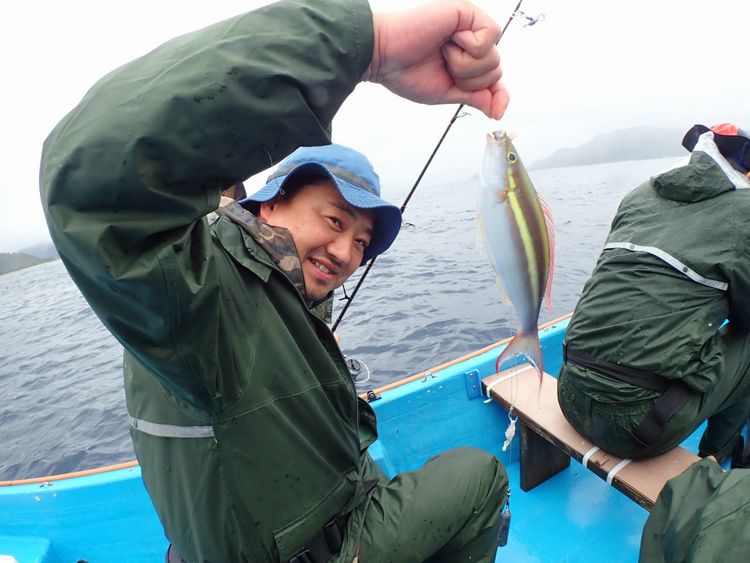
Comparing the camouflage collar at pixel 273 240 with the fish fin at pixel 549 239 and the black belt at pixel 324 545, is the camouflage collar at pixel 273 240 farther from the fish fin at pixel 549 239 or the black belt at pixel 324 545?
the fish fin at pixel 549 239

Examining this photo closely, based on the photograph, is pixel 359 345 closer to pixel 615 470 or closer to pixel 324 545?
pixel 615 470

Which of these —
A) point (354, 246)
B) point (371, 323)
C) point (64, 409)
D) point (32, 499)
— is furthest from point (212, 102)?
point (64, 409)

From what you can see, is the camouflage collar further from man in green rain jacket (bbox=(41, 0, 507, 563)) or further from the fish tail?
the fish tail

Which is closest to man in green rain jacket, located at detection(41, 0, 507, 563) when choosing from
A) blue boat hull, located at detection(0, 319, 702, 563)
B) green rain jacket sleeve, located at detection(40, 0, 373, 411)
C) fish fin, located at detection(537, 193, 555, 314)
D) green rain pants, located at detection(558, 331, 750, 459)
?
green rain jacket sleeve, located at detection(40, 0, 373, 411)

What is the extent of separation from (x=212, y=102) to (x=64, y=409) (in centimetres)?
1035

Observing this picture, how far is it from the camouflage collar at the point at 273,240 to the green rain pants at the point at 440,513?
3.53ft

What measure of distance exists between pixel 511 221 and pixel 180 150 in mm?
1678

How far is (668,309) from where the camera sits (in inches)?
105

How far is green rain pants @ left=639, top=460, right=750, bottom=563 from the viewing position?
1.60m

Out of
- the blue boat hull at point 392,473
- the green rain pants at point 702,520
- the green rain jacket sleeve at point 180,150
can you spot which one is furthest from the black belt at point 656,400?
the green rain jacket sleeve at point 180,150

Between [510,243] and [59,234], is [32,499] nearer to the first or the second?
[59,234]

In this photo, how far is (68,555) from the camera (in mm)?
3189

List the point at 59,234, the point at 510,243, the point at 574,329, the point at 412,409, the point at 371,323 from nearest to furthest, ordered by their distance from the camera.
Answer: the point at 59,234 → the point at 510,243 → the point at 574,329 → the point at 412,409 → the point at 371,323

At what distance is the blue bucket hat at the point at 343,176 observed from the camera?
200 cm
